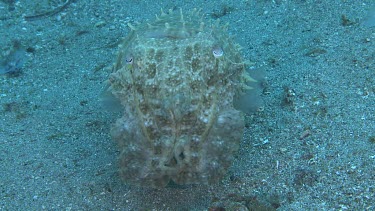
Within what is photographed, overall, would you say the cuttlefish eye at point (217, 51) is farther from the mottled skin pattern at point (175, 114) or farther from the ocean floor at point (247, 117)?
the ocean floor at point (247, 117)

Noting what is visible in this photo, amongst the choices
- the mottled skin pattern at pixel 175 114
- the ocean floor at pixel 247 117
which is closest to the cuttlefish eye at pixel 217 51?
the mottled skin pattern at pixel 175 114

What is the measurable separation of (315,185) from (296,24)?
320cm

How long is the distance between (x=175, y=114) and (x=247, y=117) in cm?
168

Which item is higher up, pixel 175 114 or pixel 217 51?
pixel 217 51

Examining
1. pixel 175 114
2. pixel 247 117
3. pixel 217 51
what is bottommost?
pixel 247 117

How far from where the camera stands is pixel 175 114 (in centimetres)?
294

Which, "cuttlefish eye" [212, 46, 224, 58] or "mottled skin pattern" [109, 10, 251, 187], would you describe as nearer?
"mottled skin pattern" [109, 10, 251, 187]

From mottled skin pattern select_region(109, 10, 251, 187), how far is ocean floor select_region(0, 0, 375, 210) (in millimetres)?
617

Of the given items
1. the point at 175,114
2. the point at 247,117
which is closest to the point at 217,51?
the point at 175,114

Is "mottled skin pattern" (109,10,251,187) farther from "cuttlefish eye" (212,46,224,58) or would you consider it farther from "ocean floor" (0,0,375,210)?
"ocean floor" (0,0,375,210)

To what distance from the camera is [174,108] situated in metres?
2.94

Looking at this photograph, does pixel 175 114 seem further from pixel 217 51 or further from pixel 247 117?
pixel 247 117

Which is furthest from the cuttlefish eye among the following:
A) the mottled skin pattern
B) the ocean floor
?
the ocean floor

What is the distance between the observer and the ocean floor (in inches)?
142
